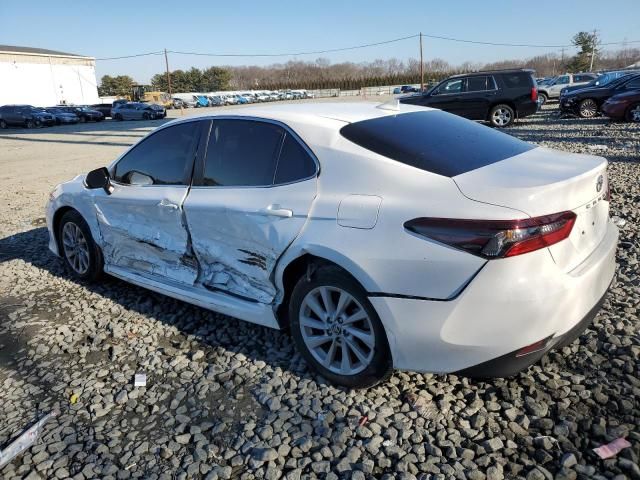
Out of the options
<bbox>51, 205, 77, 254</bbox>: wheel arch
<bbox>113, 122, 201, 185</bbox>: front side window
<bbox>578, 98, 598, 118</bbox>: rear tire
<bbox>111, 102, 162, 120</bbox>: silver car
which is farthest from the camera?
<bbox>111, 102, 162, 120</bbox>: silver car

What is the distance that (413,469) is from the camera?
7.67 feet

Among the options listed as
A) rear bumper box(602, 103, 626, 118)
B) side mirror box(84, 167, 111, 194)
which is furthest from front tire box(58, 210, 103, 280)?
rear bumper box(602, 103, 626, 118)

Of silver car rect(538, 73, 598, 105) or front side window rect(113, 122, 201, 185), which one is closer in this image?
front side window rect(113, 122, 201, 185)

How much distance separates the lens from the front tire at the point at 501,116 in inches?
645

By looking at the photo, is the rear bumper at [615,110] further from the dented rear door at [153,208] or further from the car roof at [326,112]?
the dented rear door at [153,208]

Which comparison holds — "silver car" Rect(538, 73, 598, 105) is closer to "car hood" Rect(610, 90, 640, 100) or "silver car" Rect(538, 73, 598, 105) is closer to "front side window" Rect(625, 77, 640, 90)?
"front side window" Rect(625, 77, 640, 90)

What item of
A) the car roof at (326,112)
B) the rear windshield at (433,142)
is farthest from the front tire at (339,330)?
the car roof at (326,112)

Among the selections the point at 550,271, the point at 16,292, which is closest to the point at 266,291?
the point at 550,271

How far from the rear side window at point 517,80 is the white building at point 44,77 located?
5965 cm

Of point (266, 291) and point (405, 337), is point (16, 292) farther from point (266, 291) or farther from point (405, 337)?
point (405, 337)

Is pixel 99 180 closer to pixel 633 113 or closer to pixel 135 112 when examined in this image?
pixel 633 113

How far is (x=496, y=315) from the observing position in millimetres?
2334

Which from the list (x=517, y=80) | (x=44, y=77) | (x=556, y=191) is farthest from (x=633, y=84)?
(x=44, y=77)

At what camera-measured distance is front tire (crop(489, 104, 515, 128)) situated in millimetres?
16391
